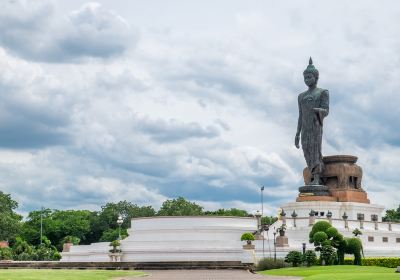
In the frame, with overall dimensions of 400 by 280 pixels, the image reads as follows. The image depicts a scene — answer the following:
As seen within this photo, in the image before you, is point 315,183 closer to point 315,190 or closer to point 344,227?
point 315,190

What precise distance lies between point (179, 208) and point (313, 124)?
29910mm

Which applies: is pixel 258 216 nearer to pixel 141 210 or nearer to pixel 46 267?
pixel 46 267

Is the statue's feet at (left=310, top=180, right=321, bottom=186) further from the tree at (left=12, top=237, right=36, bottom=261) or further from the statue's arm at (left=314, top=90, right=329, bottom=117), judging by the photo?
the tree at (left=12, top=237, right=36, bottom=261)

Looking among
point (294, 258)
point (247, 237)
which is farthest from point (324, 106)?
point (294, 258)

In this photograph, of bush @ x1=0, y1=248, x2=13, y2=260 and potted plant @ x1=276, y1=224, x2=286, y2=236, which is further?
bush @ x1=0, y1=248, x2=13, y2=260

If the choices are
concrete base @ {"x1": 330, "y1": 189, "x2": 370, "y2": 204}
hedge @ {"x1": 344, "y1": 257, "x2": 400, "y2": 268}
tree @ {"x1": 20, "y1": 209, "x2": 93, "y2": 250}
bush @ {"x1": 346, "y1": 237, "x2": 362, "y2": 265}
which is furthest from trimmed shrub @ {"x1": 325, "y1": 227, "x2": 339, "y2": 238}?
tree @ {"x1": 20, "y1": 209, "x2": 93, "y2": 250}

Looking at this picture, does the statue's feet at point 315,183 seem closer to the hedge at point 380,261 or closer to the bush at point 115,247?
the hedge at point 380,261

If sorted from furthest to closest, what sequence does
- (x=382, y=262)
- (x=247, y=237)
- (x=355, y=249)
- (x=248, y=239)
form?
(x=247, y=237) < (x=248, y=239) < (x=382, y=262) < (x=355, y=249)

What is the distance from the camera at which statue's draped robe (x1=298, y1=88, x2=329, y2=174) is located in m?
69.2

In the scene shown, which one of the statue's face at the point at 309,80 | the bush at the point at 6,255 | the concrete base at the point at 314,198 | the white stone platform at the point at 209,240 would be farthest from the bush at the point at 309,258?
the bush at the point at 6,255

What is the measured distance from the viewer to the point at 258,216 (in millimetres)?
58281

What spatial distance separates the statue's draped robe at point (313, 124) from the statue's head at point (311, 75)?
89 centimetres

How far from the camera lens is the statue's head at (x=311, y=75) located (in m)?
69.1

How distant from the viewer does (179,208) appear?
94562 millimetres
